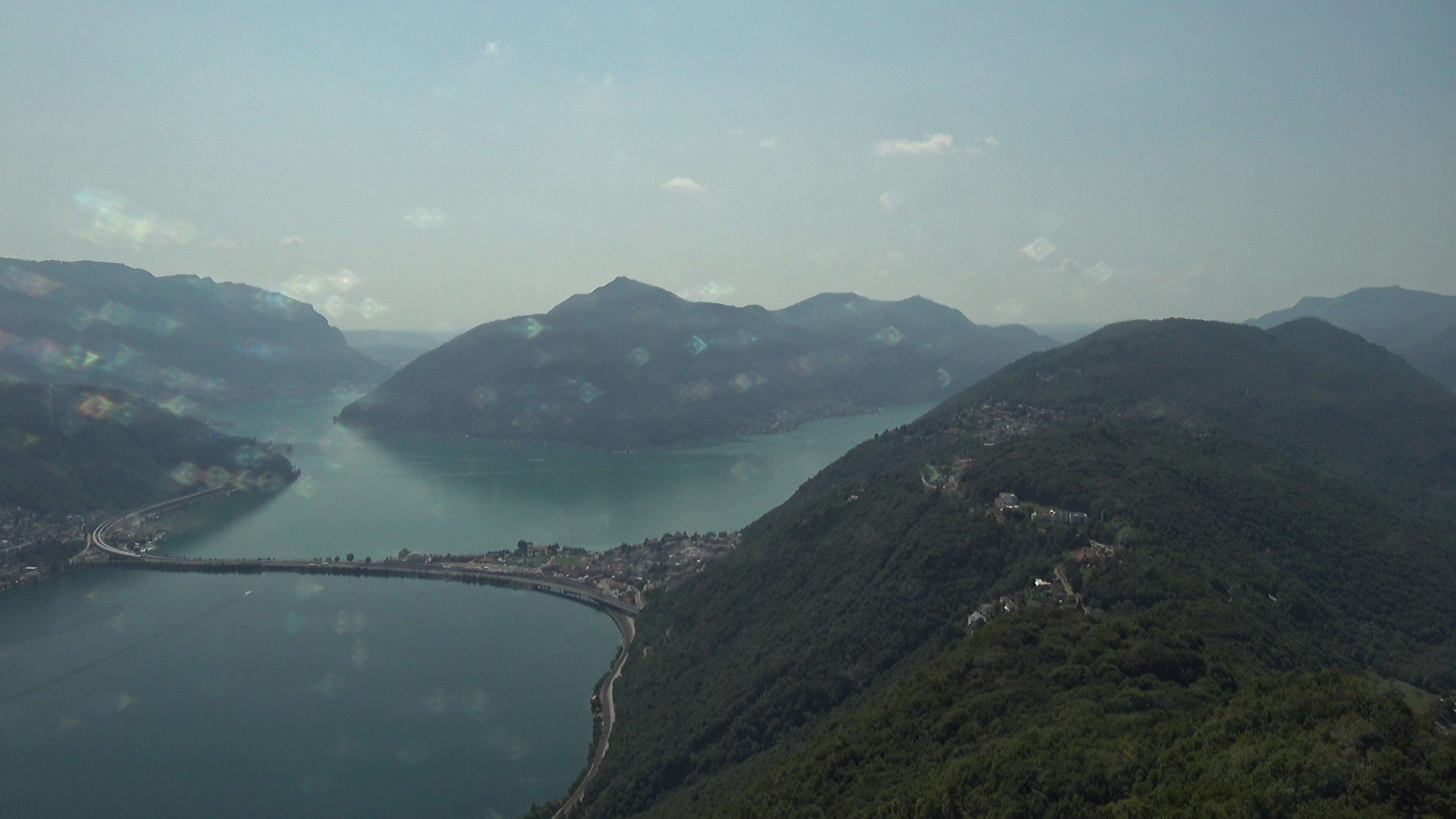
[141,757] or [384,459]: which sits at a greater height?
[384,459]

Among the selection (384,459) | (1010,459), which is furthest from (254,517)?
(1010,459)

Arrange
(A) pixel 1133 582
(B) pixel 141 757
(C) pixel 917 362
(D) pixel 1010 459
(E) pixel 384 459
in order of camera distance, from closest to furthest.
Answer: (A) pixel 1133 582 → (B) pixel 141 757 → (D) pixel 1010 459 → (E) pixel 384 459 → (C) pixel 917 362

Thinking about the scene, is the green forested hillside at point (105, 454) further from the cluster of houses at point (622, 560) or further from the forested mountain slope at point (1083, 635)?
the forested mountain slope at point (1083, 635)

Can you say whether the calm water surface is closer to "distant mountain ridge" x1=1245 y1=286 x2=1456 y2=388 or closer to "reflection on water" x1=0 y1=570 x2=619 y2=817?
"reflection on water" x1=0 y1=570 x2=619 y2=817

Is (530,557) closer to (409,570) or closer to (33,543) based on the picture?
(409,570)

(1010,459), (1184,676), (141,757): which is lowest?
(141,757)

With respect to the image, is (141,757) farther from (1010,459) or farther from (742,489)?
(742,489)

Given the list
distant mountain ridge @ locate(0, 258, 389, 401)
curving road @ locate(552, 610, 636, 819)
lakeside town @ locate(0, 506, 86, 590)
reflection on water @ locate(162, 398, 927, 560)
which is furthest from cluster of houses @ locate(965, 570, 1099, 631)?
distant mountain ridge @ locate(0, 258, 389, 401)

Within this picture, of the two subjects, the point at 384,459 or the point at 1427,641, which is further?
the point at 384,459
